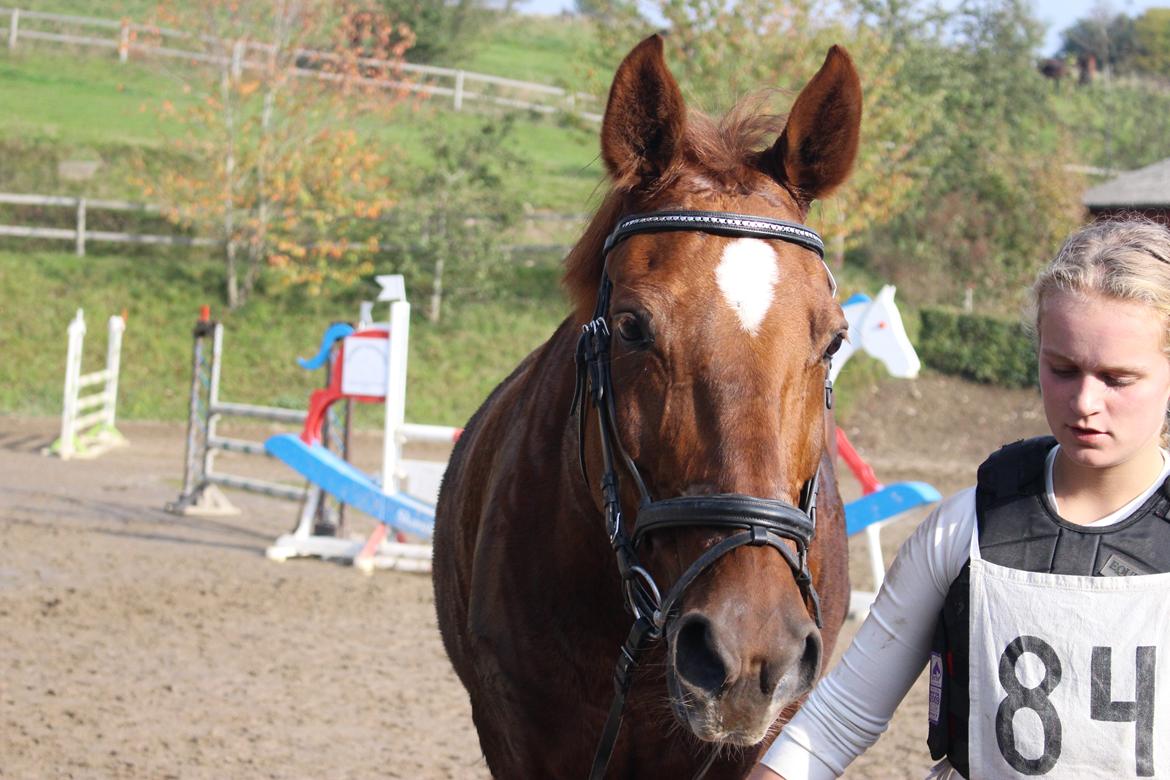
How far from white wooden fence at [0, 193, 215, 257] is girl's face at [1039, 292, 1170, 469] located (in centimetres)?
1863

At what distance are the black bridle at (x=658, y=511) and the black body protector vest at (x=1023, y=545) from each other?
29 cm

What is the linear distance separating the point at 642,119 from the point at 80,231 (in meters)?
18.8

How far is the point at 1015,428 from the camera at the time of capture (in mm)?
17391

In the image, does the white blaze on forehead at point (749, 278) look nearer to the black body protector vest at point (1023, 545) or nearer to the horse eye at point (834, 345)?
the horse eye at point (834, 345)

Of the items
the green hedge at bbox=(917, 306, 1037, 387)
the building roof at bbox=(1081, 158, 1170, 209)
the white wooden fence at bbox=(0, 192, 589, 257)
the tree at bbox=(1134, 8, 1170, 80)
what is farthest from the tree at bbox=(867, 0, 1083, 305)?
the tree at bbox=(1134, 8, 1170, 80)

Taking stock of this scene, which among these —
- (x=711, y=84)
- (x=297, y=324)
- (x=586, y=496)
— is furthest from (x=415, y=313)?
(x=586, y=496)

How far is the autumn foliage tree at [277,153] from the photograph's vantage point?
18438mm

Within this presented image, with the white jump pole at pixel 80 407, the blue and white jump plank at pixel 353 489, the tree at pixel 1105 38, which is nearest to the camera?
the blue and white jump plank at pixel 353 489

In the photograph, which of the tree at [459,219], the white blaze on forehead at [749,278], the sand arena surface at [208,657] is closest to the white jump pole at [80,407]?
the sand arena surface at [208,657]

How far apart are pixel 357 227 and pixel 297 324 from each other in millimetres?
2802

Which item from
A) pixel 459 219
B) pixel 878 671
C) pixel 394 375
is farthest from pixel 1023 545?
pixel 459 219

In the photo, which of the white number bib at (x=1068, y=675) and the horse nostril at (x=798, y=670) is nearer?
the white number bib at (x=1068, y=675)

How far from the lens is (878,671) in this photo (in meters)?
1.79

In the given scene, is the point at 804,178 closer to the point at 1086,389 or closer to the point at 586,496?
the point at 586,496
